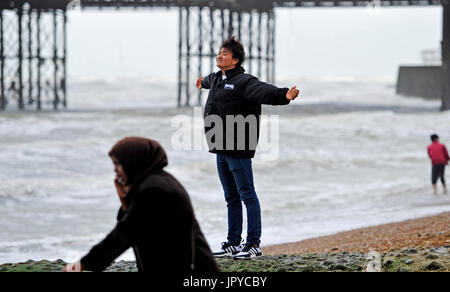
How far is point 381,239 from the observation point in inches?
319

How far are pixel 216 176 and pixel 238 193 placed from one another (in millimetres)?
14987

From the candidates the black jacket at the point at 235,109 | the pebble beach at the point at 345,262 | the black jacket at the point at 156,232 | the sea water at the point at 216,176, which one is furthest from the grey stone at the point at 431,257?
the sea water at the point at 216,176

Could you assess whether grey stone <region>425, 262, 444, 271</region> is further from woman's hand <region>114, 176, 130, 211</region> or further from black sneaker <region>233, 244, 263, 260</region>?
woman's hand <region>114, 176, 130, 211</region>

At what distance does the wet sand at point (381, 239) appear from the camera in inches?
274

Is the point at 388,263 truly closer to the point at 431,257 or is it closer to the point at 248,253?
the point at 431,257

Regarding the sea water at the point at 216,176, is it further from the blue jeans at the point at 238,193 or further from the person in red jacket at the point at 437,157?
the blue jeans at the point at 238,193

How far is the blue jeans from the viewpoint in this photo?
16.7 feet

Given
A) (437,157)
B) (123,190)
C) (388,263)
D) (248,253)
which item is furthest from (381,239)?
(437,157)

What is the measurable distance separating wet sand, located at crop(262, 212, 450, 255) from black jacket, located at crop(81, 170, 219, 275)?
11.9ft

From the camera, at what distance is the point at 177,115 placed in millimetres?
41469

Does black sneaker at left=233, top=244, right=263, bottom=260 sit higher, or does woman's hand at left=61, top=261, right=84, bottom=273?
woman's hand at left=61, top=261, right=84, bottom=273

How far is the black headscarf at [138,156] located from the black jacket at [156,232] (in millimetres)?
33

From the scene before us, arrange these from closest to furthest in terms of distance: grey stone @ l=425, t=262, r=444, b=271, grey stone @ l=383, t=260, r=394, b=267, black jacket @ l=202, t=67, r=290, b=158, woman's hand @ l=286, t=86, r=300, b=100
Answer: woman's hand @ l=286, t=86, r=300, b=100
grey stone @ l=425, t=262, r=444, b=271
black jacket @ l=202, t=67, r=290, b=158
grey stone @ l=383, t=260, r=394, b=267

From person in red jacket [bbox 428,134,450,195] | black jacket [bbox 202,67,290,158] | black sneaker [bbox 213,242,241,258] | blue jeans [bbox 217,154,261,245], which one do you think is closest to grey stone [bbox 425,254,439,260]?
blue jeans [bbox 217,154,261,245]
